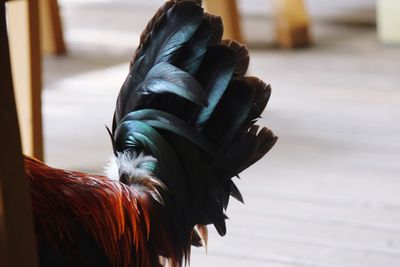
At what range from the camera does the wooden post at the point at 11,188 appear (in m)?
1.06

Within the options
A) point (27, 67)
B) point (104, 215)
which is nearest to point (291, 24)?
point (27, 67)

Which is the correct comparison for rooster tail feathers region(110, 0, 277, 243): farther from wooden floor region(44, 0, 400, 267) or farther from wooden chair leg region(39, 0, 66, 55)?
wooden chair leg region(39, 0, 66, 55)

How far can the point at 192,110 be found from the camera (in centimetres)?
148

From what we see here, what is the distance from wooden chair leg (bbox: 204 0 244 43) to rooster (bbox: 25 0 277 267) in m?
1.51

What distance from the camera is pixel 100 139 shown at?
2.78 metres

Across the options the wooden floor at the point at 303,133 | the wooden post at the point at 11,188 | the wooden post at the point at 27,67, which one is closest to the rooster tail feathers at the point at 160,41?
the wooden post at the point at 11,188

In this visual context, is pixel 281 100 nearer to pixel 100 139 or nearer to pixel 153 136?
pixel 100 139

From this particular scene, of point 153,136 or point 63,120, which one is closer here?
point 153,136

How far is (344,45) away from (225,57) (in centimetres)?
229

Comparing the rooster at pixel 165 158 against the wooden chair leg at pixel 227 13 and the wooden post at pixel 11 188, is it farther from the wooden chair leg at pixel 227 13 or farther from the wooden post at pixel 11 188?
the wooden chair leg at pixel 227 13

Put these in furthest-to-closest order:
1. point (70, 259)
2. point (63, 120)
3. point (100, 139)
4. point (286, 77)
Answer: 1. point (286, 77)
2. point (63, 120)
3. point (100, 139)
4. point (70, 259)

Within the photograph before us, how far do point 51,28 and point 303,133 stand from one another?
4.39ft

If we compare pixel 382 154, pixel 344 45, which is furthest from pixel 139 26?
pixel 382 154

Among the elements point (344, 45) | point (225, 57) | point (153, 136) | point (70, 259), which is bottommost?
point (344, 45)
